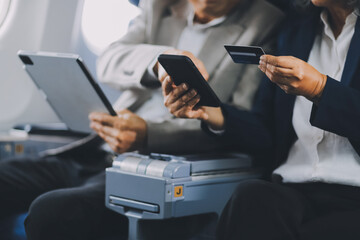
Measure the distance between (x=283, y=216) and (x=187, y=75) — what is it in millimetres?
463

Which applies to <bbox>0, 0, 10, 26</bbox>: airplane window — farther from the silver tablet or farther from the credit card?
the credit card

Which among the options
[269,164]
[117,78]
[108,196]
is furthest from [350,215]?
[117,78]

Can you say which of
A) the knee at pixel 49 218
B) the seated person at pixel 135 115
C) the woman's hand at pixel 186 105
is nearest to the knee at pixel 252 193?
the woman's hand at pixel 186 105

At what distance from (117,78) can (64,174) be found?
1.48ft

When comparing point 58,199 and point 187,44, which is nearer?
point 58,199

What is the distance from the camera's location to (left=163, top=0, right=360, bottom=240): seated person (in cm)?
124

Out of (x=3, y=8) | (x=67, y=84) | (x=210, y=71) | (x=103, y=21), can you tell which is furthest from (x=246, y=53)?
(x=103, y=21)

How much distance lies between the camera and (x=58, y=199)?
1.60 m

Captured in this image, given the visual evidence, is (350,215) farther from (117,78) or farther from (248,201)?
(117,78)

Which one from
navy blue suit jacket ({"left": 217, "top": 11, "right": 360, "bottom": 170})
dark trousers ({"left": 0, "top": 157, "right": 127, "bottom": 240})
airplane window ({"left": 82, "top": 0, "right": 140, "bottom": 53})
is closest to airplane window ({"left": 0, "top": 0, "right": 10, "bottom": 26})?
airplane window ({"left": 82, "top": 0, "right": 140, "bottom": 53})

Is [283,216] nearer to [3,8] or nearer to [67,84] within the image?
[67,84]

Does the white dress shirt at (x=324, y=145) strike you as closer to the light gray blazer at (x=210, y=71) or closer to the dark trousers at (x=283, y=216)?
the dark trousers at (x=283, y=216)

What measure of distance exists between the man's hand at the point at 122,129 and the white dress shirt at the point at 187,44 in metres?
0.15

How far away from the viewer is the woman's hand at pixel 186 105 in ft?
4.84
